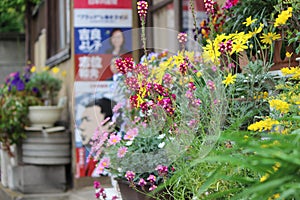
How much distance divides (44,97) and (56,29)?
171 cm

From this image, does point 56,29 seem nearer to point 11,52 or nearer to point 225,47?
point 11,52

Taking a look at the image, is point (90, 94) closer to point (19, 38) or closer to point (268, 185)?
point (268, 185)

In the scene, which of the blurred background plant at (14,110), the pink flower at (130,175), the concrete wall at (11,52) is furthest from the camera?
the concrete wall at (11,52)

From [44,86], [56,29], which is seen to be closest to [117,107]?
[44,86]

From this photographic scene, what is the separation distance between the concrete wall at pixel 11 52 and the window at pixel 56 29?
2812 mm

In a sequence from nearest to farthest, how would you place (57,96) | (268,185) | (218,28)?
(268,185) → (218,28) → (57,96)

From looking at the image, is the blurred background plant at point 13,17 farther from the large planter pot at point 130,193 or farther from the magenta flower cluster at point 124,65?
the magenta flower cluster at point 124,65

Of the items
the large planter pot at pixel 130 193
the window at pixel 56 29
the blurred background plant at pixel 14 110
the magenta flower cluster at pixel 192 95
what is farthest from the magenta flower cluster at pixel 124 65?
the window at pixel 56 29

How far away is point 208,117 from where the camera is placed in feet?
7.88

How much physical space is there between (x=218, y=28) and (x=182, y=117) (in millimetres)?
1305

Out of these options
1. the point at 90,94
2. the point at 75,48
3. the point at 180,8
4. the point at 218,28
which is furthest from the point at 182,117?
the point at 75,48

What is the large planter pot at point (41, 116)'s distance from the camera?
6113mm

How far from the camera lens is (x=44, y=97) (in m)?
6.55

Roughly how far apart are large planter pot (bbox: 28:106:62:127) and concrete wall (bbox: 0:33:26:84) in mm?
4890
